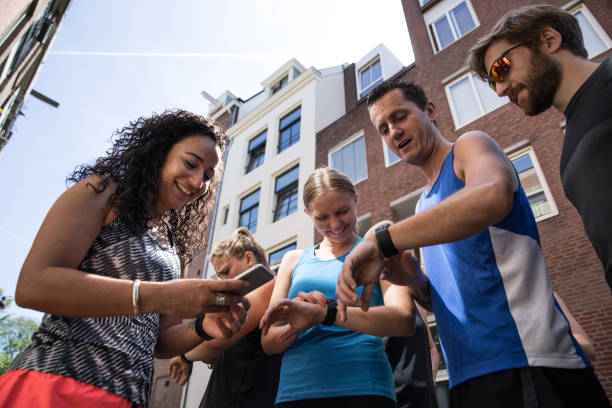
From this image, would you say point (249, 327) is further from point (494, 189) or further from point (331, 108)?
point (331, 108)

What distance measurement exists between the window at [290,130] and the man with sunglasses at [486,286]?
42.0 feet

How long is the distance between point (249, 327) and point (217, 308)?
2.59 ft

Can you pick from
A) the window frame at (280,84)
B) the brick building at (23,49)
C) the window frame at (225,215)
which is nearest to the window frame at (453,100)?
the window frame at (280,84)

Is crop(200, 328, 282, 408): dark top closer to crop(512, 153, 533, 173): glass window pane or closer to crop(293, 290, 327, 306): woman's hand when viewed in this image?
crop(293, 290, 327, 306): woman's hand

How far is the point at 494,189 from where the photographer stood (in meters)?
1.12

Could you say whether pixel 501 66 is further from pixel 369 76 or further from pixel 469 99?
pixel 369 76

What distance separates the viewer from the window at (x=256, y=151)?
1599cm

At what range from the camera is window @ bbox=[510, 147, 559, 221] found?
6.62 meters

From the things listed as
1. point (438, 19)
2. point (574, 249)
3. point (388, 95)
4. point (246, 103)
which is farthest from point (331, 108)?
point (388, 95)

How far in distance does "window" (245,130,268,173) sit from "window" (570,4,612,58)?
11701mm

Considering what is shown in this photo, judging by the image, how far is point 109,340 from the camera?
4.16 ft

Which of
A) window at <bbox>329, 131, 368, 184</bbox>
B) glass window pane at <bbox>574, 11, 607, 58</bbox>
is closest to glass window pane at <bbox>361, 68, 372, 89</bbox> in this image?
window at <bbox>329, 131, 368, 184</bbox>

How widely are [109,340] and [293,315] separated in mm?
739

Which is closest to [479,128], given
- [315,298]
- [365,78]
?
[365,78]
